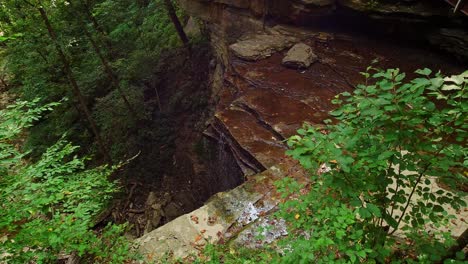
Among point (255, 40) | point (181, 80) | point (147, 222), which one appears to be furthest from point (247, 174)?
point (181, 80)

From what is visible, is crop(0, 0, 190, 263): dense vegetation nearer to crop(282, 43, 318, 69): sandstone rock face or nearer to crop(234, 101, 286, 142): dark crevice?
crop(234, 101, 286, 142): dark crevice

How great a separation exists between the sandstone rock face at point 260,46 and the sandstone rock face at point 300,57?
0.65 metres

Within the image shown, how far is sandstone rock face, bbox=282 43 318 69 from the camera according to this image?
379 inches

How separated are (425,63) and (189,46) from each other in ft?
34.5

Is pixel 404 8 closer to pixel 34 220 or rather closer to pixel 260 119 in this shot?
pixel 260 119

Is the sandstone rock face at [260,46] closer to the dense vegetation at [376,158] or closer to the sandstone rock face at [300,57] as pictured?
the sandstone rock face at [300,57]

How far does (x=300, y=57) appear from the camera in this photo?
9711 mm

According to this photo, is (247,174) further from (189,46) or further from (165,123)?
(189,46)

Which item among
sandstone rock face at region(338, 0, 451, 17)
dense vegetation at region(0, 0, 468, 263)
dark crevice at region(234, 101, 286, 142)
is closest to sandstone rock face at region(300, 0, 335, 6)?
sandstone rock face at region(338, 0, 451, 17)

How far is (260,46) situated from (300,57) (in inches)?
65.4

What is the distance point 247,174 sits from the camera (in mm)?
7238

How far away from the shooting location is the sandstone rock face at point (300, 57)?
9617mm

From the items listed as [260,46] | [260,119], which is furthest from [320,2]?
[260,119]

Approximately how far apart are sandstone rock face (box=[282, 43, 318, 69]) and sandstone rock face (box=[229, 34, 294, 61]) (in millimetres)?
653
